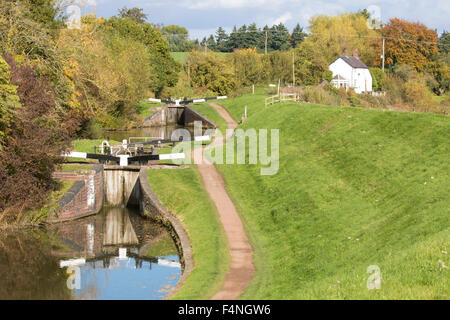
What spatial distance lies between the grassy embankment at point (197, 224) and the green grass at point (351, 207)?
4.82 ft

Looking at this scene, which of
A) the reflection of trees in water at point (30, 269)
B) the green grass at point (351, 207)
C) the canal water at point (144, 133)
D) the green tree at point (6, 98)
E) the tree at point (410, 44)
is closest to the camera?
the green grass at point (351, 207)

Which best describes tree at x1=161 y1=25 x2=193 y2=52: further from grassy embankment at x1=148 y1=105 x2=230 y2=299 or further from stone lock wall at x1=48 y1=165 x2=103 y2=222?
stone lock wall at x1=48 y1=165 x2=103 y2=222

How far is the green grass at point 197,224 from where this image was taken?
65.6 feet

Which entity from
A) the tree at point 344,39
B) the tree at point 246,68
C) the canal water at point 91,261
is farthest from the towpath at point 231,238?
the tree at point 344,39

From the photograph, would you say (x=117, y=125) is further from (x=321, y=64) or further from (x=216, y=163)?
(x=321, y=64)

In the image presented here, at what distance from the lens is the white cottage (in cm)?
9612

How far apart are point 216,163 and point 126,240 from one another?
12.2 meters

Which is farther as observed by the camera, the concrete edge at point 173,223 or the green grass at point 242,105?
the green grass at point 242,105

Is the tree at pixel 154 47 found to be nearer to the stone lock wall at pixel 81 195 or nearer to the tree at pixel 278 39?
the stone lock wall at pixel 81 195

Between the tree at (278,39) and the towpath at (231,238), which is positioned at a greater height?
the tree at (278,39)

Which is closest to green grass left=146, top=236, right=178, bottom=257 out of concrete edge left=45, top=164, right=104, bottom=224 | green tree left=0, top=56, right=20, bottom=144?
concrete edge left=45, top=164, right=104, bottom=224

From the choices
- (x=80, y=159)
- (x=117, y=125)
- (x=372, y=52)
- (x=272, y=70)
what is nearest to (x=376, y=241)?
(x=80, y=159)

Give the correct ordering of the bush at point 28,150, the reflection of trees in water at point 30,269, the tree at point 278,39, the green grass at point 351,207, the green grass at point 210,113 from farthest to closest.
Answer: the tree at point 278,39
the green grass at point 210,113
the bush at point 28,150
the reflection of trees in water at point 30,269
the green grass at point 351,207

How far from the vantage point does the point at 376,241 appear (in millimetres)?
21969
